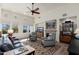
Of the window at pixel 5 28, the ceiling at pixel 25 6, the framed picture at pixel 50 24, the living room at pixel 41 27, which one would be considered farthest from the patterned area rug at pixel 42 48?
the ceiling at pixel 25 6

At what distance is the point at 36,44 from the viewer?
207cm

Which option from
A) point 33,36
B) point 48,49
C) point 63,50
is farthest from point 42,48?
point 63,50

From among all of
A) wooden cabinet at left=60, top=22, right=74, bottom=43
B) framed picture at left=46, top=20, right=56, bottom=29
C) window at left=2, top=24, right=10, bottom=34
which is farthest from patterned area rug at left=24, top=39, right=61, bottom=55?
window at left=2, top=24, right=10, bottom=34

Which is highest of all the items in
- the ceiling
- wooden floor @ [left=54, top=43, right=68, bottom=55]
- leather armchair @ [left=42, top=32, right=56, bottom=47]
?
the ceiling

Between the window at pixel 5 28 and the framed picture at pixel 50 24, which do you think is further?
the framed picture at pixel 50 24

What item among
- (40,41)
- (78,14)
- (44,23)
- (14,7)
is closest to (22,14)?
(14,7)

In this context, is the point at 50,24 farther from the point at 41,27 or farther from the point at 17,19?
the point at 17,19

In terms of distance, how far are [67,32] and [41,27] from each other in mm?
543

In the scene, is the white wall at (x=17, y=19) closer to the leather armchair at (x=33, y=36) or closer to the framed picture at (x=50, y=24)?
the leather armchair at (x=33, y=36)

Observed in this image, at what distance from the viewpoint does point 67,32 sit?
206cm

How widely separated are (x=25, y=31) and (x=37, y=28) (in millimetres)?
253

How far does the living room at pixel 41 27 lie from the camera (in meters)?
2.00

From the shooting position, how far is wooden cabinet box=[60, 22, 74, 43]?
6.61 feet

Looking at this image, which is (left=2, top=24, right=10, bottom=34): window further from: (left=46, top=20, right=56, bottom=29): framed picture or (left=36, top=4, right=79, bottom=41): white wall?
(left=46, top=20, right=56, bottom=29): framed picture
